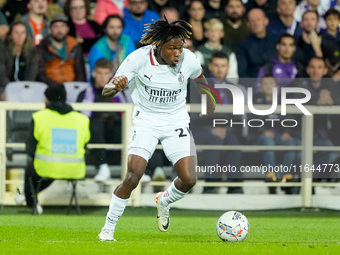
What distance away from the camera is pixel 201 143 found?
43.7ft

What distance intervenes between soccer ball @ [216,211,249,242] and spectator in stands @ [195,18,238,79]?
19.0 ft

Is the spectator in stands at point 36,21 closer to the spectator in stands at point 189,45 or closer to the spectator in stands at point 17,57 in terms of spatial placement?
the spectator in stands at point 17,57

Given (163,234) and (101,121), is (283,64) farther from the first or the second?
(163,234)

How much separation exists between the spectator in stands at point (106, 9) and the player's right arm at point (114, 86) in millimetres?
6646

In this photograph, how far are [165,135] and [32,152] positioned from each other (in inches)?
152

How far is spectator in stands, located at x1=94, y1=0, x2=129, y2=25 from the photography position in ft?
48.3

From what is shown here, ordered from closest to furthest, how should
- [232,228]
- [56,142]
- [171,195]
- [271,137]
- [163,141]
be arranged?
[232,228] < [163,141] < [171,195] < [56,142] < [271,137]

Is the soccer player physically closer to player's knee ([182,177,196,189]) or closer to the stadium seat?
player's knee ([182,177,196,189])

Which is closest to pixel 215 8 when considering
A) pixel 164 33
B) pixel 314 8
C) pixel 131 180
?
pixel 314 8

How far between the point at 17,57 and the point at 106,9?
192cm

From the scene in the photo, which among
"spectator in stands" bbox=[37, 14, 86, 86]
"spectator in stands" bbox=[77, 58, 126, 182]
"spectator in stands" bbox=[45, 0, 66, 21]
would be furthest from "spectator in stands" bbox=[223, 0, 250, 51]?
"spectator in stands" bbox=[45, 0, 66, 21]

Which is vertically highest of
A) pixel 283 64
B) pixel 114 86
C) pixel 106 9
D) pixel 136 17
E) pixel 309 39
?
pixel 106 9

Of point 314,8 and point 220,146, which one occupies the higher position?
point 314,8

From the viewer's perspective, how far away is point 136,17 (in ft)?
47.8
